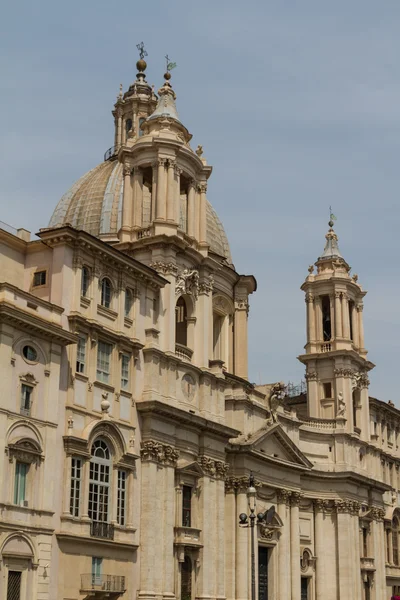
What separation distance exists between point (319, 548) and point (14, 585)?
3752cm

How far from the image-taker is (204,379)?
184 ft

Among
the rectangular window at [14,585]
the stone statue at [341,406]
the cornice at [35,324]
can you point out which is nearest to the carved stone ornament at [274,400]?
the stone statue at [341,406]

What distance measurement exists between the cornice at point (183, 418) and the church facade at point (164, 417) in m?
0.13

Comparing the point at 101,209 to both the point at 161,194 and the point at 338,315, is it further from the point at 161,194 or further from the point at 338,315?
the point at 338,315

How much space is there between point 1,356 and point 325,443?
4030 centimetres

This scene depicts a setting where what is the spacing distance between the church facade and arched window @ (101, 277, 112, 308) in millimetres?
125

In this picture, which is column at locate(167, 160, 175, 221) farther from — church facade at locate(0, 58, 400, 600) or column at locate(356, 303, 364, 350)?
column at locate(356, 303, 364, 350)

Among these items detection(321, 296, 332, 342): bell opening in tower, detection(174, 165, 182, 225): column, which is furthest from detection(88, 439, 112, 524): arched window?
detection(321, 296, 332, 342): bell opening in tower

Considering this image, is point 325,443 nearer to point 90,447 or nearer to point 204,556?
point 204,556

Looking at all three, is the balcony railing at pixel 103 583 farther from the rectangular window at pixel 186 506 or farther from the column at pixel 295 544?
the column at pixel 295 544

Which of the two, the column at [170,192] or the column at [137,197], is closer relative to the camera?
the column at [170,192]

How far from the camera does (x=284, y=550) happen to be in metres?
65.0

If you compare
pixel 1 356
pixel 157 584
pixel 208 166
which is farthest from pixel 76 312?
pixel 208 166

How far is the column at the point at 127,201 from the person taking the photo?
2242 inches
